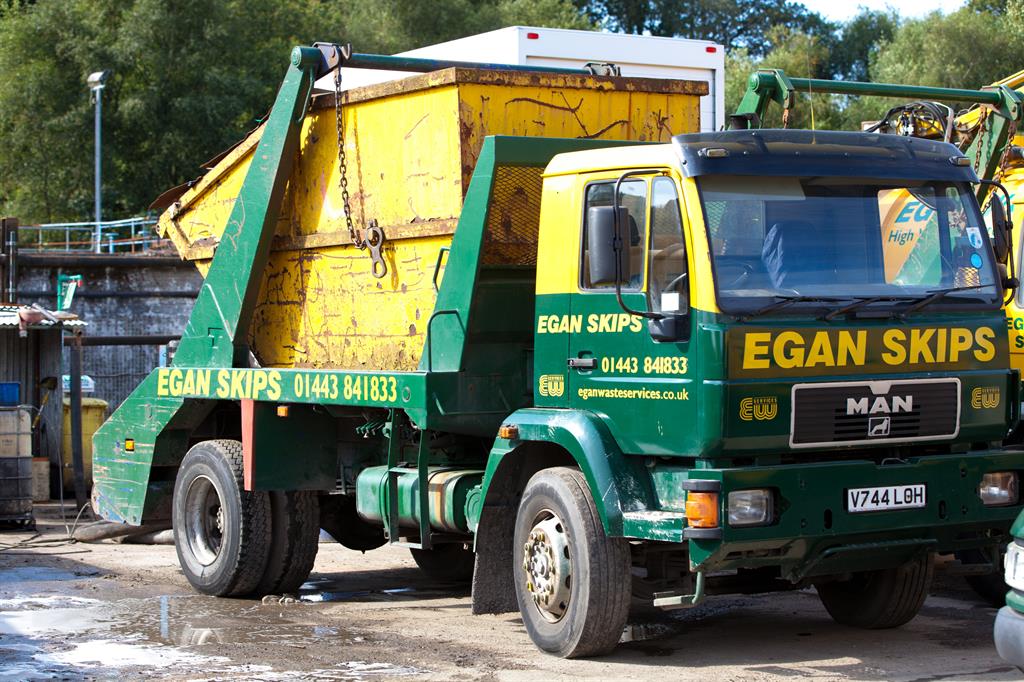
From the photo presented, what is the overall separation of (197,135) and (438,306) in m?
41.8

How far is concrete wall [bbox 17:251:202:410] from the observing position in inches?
1007

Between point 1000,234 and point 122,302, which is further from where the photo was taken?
point 122,302

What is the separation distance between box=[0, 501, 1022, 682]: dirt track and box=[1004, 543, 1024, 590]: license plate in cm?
146

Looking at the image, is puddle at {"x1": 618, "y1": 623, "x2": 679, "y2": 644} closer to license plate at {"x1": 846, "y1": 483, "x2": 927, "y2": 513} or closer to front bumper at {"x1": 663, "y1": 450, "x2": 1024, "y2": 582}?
front bumper at {"x1": 663, "y1": 450, "x2": 1024, "y2": 582}

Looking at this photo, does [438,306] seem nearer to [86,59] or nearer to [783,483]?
[783,483]

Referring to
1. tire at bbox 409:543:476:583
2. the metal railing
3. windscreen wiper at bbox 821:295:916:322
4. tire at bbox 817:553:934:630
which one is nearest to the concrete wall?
the metal railing

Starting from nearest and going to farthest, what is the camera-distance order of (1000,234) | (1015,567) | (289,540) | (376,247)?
1. (1015,567)
2. (1000,234)
3. (376,247)
4. (289,540)

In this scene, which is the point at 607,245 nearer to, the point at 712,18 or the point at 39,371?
the point at 39,371

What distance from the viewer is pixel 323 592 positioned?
1091cm

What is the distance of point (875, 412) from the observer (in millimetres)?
7434

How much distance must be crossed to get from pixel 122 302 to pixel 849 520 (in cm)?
2085

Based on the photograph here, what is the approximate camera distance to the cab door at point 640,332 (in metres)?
7.31

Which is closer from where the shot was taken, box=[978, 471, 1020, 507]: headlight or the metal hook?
box=[978, 471, 1020, 507]: headlight

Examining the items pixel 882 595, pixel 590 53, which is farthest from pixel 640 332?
pixel 590 53
